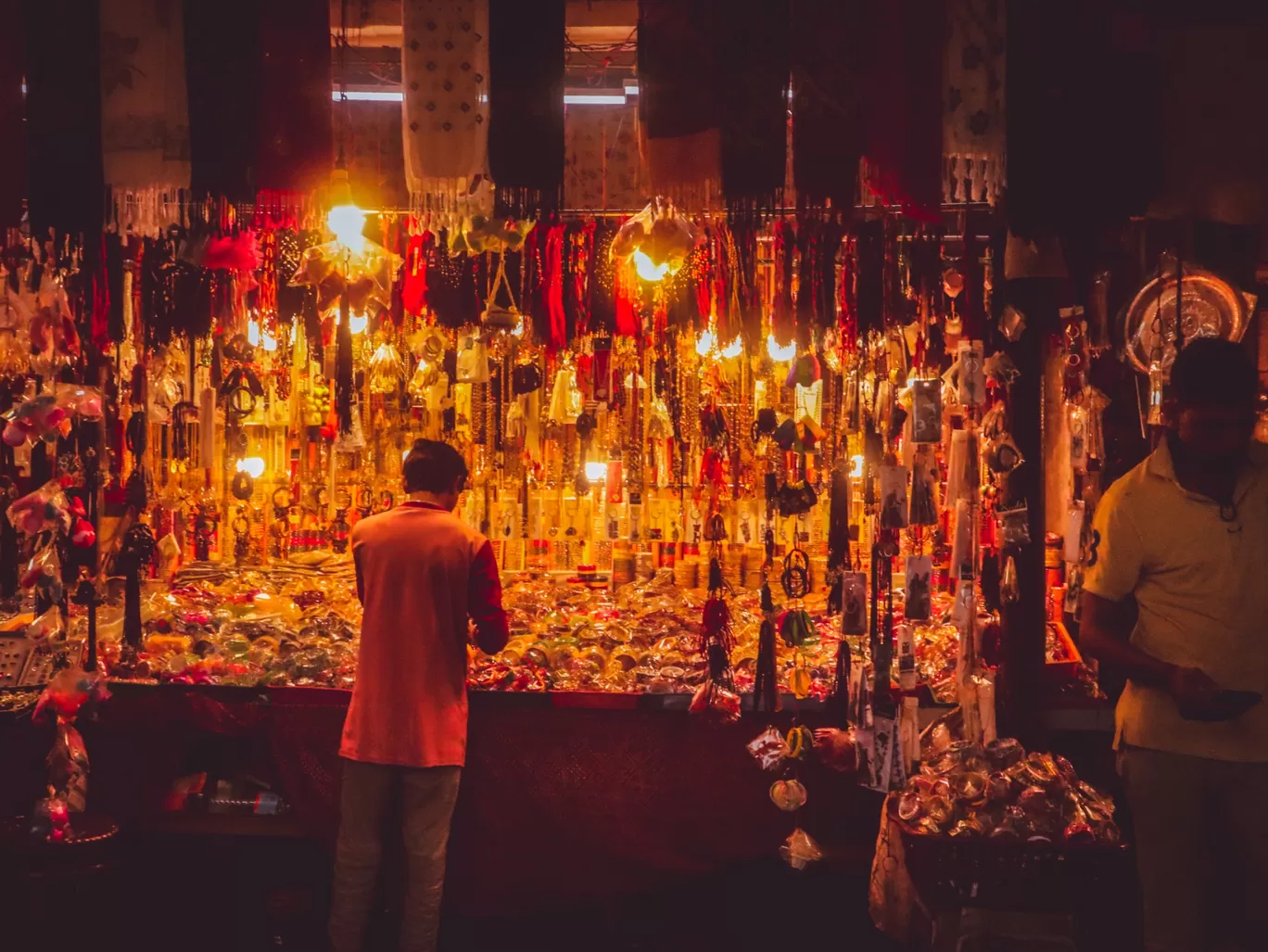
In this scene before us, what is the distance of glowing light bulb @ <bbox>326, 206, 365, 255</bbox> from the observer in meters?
3.29

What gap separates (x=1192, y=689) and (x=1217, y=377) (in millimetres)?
669

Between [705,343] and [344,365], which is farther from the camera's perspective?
[705,343]

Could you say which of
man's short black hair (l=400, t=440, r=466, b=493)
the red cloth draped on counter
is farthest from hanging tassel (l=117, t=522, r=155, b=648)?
man's short black hair (l=400, t=440, r=466, b=493)

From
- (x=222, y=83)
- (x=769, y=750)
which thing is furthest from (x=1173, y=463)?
(x=222, y=83)

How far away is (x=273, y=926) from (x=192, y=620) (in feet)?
4.84

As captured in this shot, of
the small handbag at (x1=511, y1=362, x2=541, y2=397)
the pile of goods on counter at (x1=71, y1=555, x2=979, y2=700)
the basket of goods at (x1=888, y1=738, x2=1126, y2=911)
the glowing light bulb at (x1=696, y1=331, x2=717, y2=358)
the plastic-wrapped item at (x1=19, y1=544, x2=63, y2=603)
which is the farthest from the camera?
the glowing light bulb at (x1=696, y1=331, x2=717, y2=358)

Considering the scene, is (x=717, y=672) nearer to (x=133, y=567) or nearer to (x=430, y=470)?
(x=430, y=470)

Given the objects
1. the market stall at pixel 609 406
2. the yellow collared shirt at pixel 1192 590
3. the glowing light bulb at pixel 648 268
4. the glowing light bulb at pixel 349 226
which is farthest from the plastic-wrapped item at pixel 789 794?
the glowing light bulb at pixel 349 226

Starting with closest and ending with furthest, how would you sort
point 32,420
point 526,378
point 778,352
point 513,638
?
point 32,420 → point 526,378 → point 513,638 → point 778,352

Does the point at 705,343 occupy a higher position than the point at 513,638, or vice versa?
the point at 705,343

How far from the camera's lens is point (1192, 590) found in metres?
2.37

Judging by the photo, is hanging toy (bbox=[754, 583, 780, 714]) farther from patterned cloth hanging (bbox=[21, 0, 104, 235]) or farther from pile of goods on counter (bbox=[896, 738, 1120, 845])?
patterned cloth hanging (bbox=[21, 0, 104, 235])

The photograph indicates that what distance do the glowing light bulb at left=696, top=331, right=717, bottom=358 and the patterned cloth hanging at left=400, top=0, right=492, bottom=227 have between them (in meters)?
1.89

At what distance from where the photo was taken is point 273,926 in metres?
3.40
